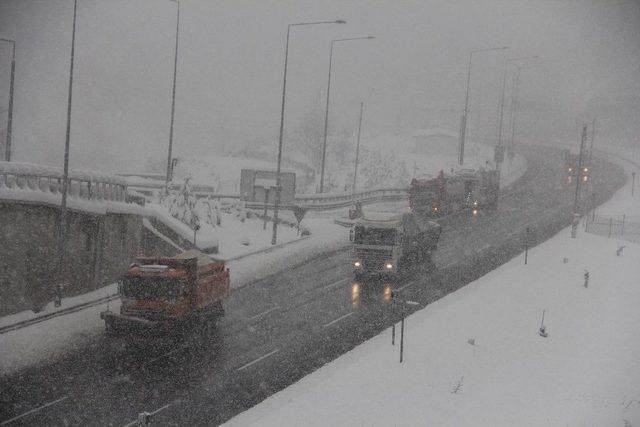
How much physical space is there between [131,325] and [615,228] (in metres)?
39.2

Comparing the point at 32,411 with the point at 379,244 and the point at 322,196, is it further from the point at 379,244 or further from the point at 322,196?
the point at 322,196

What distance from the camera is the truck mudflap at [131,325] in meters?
18.6

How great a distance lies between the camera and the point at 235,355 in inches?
767

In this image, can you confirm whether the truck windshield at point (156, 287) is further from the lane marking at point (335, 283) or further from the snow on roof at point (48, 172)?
the lane marking at point (335, 283)

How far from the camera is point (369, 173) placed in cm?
8512

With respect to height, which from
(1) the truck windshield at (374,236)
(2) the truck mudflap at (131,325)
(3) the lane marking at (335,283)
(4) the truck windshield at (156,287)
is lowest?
(3) the lane marking at (335,283)

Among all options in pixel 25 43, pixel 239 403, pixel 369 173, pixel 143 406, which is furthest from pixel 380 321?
pixel 25 43

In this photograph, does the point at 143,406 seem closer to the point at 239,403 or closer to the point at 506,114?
the point at 239,403

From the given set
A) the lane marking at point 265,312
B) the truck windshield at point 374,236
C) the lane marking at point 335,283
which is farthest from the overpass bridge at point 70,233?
the truck windshield at point 374,236

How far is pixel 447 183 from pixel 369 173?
36833 mm

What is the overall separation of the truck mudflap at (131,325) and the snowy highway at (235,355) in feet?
1.52

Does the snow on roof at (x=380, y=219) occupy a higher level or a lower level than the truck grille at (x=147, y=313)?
higher

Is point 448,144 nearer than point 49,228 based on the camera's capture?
No

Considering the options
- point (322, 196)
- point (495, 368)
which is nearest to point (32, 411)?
point (495, 368)
